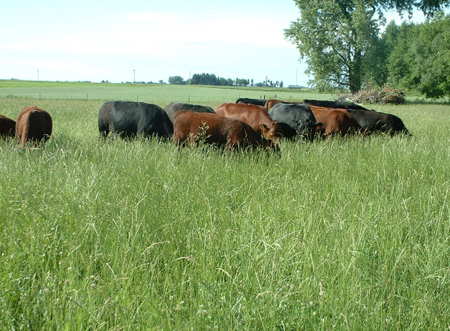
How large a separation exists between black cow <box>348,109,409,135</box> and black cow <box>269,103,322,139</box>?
1671mm

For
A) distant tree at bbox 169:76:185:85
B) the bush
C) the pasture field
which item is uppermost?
distant tree at bbox 169:76:185:85

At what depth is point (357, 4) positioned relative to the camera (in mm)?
37531

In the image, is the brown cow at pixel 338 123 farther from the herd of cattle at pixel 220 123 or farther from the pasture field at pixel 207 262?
the pasture field at pixel 207 262

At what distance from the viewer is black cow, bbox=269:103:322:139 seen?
12086mm

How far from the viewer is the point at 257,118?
37.1 ft

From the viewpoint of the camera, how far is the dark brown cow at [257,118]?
10.1 m

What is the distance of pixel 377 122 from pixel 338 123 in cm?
142

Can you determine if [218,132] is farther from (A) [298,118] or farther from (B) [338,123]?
(B) [338,123]

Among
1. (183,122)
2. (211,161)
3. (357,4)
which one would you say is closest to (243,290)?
(211,161)

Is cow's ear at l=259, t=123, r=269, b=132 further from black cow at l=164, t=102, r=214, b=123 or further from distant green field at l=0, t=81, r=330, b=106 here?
distant green field at l=0, t=81, r=330, b=106

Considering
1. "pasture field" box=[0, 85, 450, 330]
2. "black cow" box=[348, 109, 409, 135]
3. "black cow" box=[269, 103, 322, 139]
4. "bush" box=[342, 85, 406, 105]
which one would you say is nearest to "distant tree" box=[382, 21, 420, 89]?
"bush" box=[342, 85, 406, 105]

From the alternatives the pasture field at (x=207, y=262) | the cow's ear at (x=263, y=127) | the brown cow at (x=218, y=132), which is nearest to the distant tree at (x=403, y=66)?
the cow's ear at (x=263, y=127)

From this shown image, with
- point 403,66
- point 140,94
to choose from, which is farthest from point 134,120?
point 403,66

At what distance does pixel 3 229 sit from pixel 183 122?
5.58m
